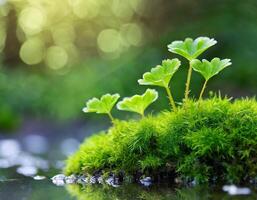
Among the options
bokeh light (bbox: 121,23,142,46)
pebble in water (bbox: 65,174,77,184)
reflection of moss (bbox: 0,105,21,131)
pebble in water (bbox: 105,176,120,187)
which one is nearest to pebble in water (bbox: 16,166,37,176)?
pebble in water (bbox: 65,174,77,184)

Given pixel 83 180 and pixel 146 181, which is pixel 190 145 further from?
pixel 83 180

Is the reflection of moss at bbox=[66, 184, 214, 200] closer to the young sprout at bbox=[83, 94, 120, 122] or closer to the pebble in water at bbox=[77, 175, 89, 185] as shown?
the pebble in water at bbox=[77, 175, 89, 185]

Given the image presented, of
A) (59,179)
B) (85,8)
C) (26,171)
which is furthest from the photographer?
(85,8)

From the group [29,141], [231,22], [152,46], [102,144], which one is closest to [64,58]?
[152,46]

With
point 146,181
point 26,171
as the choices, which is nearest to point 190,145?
point 146,181

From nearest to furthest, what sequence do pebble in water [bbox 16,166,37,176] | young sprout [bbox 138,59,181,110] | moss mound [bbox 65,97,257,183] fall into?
moss mound [bbox 65,97,257,183]
young sprout [bbox 138,59,181,110]
pebble in water [bbox 16,166,37,176]

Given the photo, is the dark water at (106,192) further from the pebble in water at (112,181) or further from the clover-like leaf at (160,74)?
the clover-like leaf at (160,74)
